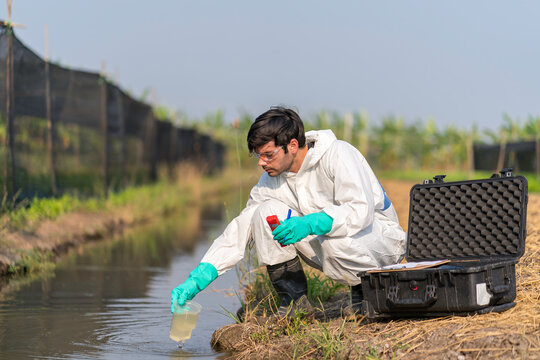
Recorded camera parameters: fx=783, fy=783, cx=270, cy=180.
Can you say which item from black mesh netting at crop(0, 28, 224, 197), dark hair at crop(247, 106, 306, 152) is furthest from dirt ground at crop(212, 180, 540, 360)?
black mesh netting at crop(0, 28, 224, 197)

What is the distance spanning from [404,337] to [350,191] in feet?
3.07

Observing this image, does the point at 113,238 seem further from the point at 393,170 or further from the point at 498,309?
the point at 393,170

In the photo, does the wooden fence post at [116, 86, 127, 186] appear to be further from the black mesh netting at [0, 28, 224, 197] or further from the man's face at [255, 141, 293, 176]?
the man's face at [255, 141, 293, 176]

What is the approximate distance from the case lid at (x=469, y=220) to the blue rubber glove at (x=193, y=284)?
133 centimetres

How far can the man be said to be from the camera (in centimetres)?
474

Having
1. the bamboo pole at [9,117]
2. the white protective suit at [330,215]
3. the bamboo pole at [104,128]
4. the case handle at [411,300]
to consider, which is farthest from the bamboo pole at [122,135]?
the case handle at [411,300]

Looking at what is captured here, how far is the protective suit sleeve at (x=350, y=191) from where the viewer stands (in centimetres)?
471

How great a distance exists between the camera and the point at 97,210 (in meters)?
13.6

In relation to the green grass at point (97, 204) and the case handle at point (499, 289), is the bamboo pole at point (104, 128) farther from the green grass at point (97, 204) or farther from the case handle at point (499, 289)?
the case handle at point (499, 289)

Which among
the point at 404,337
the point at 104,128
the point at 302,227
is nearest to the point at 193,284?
the point at 302,227

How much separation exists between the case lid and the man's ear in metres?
0.88

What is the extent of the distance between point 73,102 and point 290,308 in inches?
368

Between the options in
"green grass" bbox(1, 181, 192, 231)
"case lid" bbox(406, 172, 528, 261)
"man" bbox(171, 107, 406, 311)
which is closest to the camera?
"man" bbox(171, 107, 406, 311)

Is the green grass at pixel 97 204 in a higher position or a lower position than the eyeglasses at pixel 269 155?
lower
